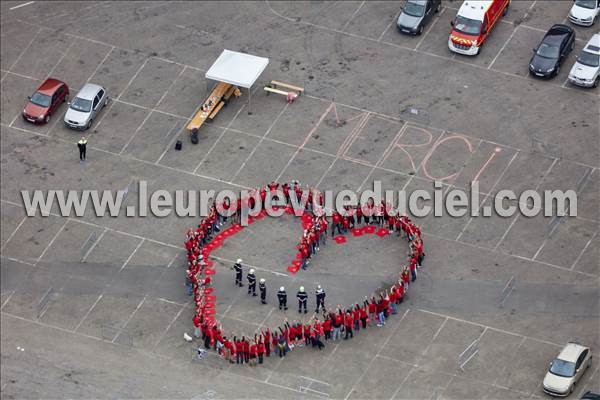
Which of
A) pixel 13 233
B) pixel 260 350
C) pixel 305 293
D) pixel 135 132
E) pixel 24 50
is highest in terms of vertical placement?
pixel 305 293

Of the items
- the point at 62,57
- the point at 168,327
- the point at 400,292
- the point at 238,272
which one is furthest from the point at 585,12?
the point at 168,327

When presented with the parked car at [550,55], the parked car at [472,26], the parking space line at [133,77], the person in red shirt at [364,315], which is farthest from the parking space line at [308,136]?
the person in red shirt at [364,315]

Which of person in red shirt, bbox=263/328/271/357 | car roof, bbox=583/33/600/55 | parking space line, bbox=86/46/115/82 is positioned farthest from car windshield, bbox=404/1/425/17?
person in red shirt, bbox=263/328/271/357

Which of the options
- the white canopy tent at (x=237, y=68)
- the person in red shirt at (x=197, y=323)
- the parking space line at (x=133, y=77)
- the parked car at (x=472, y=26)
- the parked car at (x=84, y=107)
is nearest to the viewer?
the person in red shirt at (x=197, y=323)

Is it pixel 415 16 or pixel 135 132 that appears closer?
pixel 135 132

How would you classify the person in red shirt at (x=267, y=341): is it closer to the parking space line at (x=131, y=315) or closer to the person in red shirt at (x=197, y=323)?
the person in red shirt at (x=197, y=323)

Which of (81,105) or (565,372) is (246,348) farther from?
(81,105)
